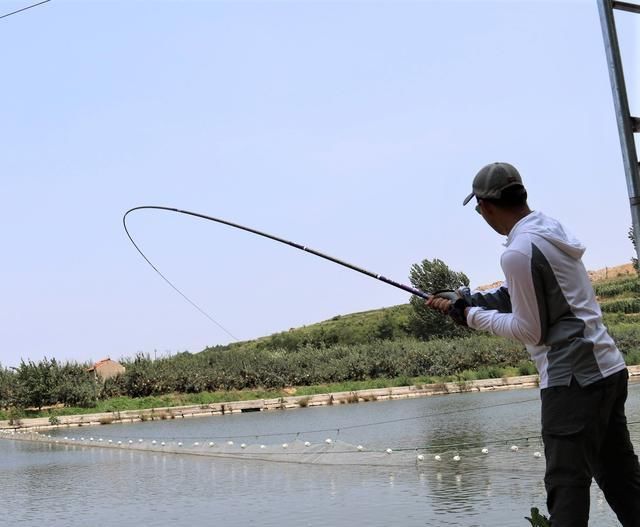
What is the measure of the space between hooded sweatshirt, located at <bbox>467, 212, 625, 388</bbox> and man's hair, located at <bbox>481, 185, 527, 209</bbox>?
0.17m

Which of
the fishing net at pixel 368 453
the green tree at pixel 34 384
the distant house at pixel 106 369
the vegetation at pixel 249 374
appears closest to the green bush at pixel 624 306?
the vegetation at pixel 249 374

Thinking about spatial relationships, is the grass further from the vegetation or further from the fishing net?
the fishing net

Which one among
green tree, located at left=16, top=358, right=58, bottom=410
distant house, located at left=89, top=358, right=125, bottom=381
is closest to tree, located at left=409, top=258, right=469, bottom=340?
distant house, located at left=89, top=358, right=125, bottom=381

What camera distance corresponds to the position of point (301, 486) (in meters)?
8.26

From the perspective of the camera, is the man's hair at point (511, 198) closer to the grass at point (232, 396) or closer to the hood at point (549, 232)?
the hood at point (549, 232)

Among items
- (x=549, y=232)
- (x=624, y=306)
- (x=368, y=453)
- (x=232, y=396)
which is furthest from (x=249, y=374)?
(x=549, y=232)

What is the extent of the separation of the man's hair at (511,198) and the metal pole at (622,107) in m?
0.53

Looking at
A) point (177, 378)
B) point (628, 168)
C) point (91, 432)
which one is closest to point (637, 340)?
point (177, 378)

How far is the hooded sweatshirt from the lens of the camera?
281 centimetres

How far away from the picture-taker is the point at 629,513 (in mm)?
2980

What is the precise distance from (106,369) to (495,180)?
1319 inches

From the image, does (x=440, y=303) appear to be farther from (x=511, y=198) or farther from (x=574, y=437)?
(x=574, y=437)

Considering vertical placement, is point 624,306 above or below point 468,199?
above

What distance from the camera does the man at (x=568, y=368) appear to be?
2.78m
